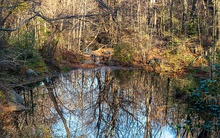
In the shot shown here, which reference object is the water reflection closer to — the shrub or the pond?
the pond

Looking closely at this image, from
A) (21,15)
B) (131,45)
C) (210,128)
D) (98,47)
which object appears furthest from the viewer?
(98,47)

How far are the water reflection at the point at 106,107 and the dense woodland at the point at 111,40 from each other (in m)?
1.11

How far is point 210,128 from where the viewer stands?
18.6 ft

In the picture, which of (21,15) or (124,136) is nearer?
(124,136)

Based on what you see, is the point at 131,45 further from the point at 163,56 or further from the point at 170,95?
the point at 170,95

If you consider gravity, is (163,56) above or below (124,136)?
above

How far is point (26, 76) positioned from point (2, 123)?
4.80 m

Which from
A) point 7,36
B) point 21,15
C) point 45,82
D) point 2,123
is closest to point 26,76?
point 45,82

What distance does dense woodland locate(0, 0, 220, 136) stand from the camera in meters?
9.86

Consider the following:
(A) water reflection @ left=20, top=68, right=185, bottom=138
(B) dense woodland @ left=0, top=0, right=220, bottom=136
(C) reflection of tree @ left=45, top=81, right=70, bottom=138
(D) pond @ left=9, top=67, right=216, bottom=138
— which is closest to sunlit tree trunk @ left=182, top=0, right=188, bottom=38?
(B) dense woodland @ left=0, top=0, right=220, bottom=136

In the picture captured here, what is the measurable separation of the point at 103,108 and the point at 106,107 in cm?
9

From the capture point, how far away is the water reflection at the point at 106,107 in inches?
233

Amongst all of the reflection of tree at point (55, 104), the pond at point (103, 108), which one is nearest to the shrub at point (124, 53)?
the pond at point (103, 108)

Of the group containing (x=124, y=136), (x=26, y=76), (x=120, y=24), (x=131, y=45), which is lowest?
(x=124, y=136)
